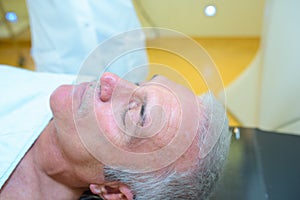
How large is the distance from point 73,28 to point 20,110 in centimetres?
40

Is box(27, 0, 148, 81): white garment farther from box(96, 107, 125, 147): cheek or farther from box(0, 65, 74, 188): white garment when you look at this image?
box(96, 107, 125, 147): cheek

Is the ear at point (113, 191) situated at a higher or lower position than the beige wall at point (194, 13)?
lower

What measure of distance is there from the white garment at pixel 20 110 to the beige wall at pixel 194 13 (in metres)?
0.41

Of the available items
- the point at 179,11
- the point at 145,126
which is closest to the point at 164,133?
the point at 145,126

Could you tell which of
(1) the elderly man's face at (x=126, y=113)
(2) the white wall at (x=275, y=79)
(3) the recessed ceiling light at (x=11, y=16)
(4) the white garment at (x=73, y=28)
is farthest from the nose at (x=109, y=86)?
(3) the recessed ceiling light at (x=11, y=16)

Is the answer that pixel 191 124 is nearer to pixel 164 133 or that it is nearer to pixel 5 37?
pixel 164 133

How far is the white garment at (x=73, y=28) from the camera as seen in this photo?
1244mm

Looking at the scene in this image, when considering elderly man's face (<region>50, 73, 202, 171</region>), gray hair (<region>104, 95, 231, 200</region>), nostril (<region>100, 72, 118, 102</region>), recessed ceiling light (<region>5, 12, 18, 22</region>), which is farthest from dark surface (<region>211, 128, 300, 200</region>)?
recessed ceiling light (<region>5, 12, 18, 22</region>)

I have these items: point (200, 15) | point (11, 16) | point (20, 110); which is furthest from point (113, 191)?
point (11, 16)

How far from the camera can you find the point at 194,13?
3.84 feet

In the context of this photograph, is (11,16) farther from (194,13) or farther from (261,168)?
(261,168)

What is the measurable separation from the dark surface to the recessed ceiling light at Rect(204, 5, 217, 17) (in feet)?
1.49

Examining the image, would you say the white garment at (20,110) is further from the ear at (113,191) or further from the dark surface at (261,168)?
the dark surface at (261,168)

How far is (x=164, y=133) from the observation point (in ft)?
2.58
